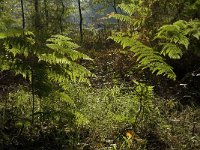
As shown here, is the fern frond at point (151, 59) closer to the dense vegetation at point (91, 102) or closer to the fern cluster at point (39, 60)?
the dense vegetation at point (91, 102)

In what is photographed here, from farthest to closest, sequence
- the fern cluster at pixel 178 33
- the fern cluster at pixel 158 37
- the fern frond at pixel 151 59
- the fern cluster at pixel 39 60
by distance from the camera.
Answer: the fern cluster at pixel 178 33 → the fern cluster at pixel 158 37 → the fern frond at pixel 151 59 → the fern cluster at pixel 39 60

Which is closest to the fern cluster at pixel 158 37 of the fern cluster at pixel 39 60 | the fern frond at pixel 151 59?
the fern frond at pixel 151 59

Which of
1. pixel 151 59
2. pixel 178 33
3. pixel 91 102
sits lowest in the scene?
pixel 91 102

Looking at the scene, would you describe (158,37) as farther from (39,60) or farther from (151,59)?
(39,60)

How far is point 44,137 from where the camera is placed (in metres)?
4.28

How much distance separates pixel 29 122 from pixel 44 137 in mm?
267

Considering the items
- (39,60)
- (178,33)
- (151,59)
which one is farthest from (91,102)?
(178,33)

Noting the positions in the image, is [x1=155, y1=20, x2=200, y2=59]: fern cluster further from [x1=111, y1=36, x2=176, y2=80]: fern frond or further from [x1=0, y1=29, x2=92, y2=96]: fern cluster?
[x1=0, y1=29, x2=92, y2=96]: fern cluster

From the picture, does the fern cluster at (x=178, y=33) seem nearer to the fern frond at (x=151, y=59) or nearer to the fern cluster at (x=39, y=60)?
the fern frond at (x=151, y=59)

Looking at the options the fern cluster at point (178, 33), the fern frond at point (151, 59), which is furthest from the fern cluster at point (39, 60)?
the fern cluster at point (178, 33)

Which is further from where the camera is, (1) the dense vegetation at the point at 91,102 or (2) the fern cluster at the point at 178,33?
(2) the fern cluster at the point at 178,33

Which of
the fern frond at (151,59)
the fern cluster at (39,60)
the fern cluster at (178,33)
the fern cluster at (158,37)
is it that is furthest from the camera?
the fern cluster at (178,33)

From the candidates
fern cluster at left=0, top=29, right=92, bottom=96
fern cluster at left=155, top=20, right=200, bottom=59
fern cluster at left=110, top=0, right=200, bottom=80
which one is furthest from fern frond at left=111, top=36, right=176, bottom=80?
fern cluster at left=0, top=29, right=92, bottom=96

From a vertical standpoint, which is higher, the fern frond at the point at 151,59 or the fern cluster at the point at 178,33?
the fern cluster at the point at 178,33
